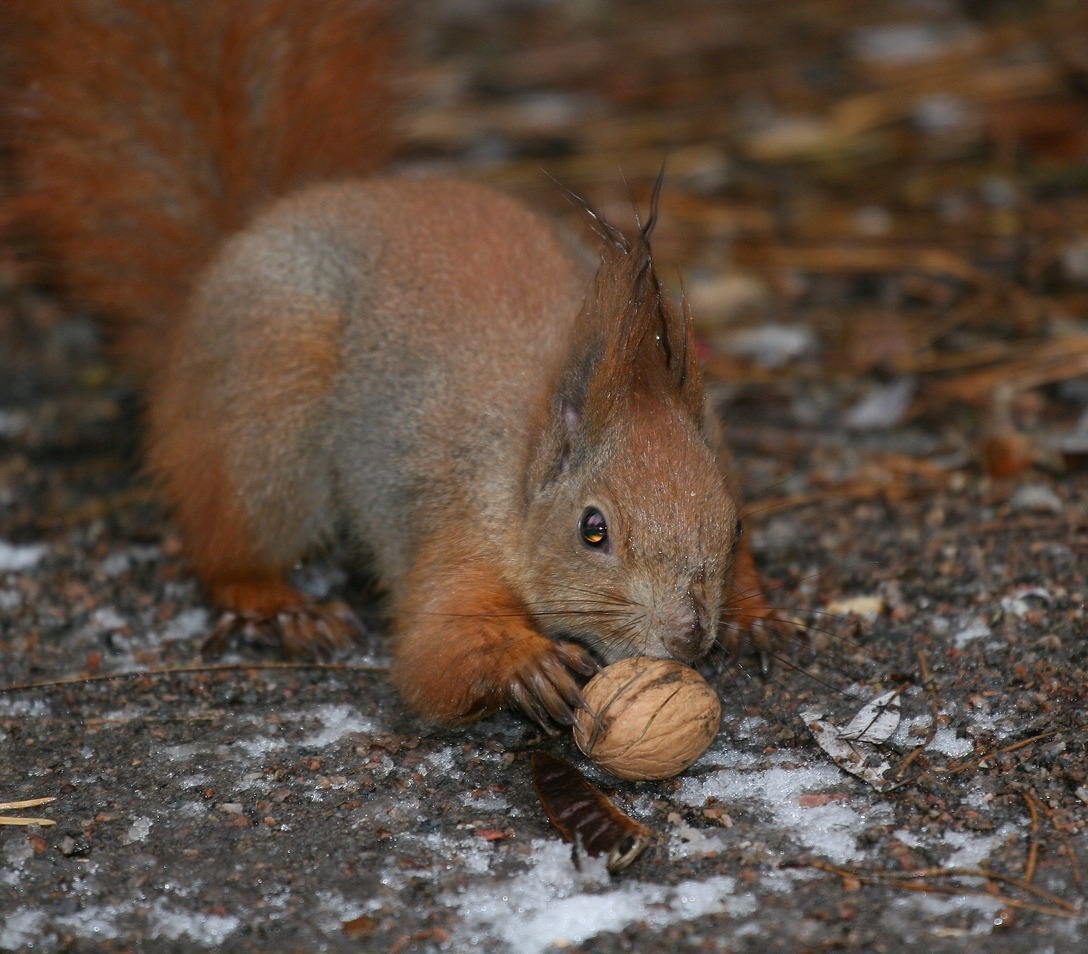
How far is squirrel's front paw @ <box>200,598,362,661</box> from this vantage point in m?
3.17

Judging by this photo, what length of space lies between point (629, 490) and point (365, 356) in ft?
3.08

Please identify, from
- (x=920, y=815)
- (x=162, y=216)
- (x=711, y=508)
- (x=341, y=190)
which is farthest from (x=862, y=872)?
(x=162, y=216)

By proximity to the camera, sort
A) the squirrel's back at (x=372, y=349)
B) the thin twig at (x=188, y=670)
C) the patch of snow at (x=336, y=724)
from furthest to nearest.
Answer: the squirrel's back at (x=372, y=349), the thin twig at (x=188, y=670), the patch of snow at (x=336, y=724)

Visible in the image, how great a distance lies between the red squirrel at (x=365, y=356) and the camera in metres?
2.63

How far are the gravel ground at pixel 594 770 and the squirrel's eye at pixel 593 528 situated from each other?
419 mm

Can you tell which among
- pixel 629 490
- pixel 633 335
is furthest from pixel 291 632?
pixel 633 335

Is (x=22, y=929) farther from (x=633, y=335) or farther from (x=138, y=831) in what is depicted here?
(x=633, y=335)

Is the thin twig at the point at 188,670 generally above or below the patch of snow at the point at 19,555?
below

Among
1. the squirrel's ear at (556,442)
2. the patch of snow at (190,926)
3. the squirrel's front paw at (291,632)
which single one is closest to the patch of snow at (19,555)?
the squirrel's front paw at (291,632)

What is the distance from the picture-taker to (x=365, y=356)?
10.7ft

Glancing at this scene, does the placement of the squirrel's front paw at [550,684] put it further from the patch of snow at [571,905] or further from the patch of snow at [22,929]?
the patch of snow at [22,929]

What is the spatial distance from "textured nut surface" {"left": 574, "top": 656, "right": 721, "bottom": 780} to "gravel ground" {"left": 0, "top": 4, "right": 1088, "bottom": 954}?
8 centimetres

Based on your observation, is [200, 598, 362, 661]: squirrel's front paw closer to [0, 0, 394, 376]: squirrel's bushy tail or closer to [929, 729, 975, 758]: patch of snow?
[0, 0, 394, 376]: squirrel's bushy tail

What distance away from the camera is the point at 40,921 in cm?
215
